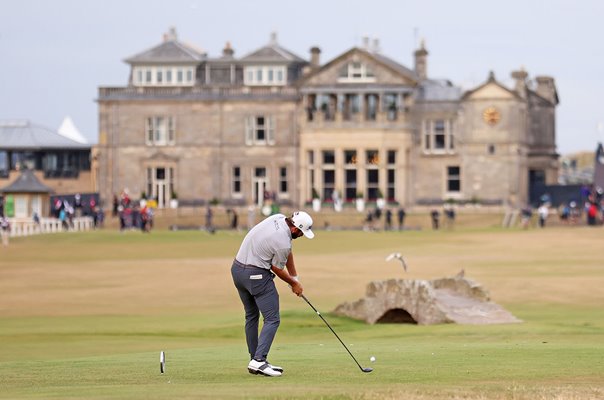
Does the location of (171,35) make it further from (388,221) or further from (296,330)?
(296,330)

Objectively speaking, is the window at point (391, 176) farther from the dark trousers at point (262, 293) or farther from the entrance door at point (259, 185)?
the dark trousers at point (262, 293)

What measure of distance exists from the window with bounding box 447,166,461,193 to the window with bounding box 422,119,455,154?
4.04 feet

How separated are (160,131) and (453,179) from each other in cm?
1963

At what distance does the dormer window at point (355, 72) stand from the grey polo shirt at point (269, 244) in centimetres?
9318

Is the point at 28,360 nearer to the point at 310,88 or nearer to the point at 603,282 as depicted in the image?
the point at 603,282

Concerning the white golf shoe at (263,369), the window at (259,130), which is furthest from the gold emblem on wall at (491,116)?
the white golf shoe at (263,369)

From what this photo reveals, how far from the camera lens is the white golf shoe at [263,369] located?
22.0 m

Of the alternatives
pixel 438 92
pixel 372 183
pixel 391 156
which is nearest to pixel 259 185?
pixel 372 183

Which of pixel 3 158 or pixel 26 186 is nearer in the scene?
pixel 26 186

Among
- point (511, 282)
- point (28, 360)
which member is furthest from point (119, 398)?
point (511, 282)

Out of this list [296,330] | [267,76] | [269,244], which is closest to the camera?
[269,244]

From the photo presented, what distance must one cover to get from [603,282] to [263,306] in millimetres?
29660

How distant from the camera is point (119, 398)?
19.2 meters

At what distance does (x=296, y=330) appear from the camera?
36062 mm
